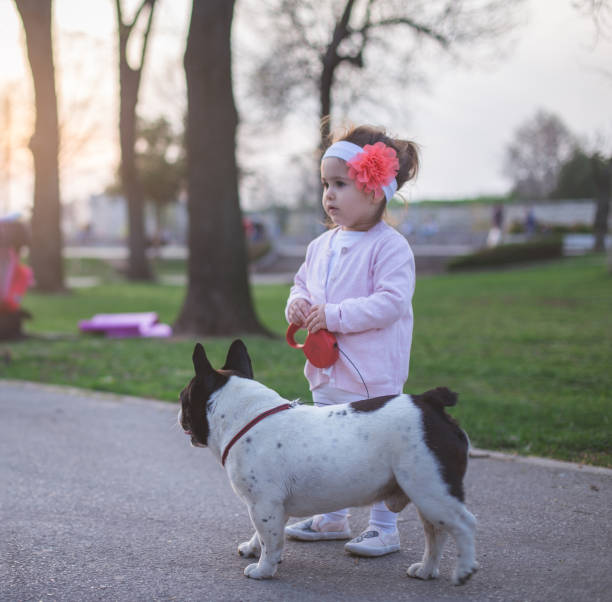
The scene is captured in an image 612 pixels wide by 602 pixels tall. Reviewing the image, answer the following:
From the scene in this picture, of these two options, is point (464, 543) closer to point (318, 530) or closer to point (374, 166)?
point (318, 530)

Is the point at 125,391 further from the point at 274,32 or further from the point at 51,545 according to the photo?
the point at 274,32

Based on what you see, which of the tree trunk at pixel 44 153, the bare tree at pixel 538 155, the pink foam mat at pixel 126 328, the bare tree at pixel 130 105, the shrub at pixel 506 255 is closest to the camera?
the pink foam mat at pixel 126 328

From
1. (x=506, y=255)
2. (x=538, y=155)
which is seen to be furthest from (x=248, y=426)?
(x=538, y=155)

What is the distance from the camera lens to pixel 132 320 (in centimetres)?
1221

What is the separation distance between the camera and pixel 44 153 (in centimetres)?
1945

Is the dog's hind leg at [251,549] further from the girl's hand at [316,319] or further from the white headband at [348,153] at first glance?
the white headband at [348,153]

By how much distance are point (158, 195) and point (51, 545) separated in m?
43.8

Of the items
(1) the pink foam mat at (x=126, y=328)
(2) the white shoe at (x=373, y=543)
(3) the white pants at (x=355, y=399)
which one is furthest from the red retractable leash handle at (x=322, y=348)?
(1) the pink foam mat at (x=126, y=328)

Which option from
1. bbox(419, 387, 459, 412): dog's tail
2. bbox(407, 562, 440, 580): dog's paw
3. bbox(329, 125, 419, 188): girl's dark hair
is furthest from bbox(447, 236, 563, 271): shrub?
bbox(419, 387, 459, 412): dog's tail

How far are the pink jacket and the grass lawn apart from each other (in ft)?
7.18

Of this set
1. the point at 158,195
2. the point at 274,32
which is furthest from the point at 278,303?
the point at 158,195

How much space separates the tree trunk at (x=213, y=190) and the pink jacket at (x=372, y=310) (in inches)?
295

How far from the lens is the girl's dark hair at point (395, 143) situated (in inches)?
149

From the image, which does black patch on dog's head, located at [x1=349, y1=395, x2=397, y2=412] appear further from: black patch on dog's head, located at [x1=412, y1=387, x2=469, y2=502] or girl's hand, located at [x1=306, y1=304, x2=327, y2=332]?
girl's hand, located at [x1=306, y1=304, x2=327, y2=332]
